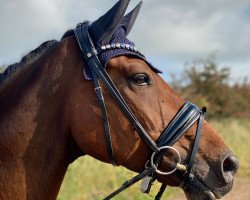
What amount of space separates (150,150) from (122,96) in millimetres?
405

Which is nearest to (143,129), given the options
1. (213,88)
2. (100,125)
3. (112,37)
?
(100,125)

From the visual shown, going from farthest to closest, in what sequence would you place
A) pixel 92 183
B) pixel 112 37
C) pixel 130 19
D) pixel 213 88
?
pixel 213 88 < pixel 92 183 < pixel 130 19 < pixel 112 37

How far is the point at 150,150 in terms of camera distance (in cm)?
324

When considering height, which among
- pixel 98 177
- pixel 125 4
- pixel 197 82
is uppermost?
pixel 197 82

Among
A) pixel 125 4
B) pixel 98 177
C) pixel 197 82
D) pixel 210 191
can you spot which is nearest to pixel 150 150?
pixel 210 191

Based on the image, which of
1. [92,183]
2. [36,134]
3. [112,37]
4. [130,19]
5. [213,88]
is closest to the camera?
[36,134]

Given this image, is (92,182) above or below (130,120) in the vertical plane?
below

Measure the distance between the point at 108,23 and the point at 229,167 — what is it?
125 cm

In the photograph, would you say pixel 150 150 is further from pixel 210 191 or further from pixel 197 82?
pixel 197 82

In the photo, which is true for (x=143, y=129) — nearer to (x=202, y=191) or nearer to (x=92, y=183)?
(x=202, y=191)

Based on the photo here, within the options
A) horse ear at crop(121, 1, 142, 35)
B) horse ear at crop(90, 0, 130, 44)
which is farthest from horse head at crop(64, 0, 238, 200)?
horse ear at crop(121, 1, 142, 35)

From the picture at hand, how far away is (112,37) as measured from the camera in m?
3.36

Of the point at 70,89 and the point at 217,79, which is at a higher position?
the point at 217,79

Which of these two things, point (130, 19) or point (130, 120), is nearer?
point (130, 120)
